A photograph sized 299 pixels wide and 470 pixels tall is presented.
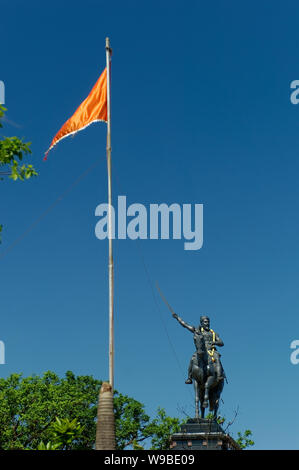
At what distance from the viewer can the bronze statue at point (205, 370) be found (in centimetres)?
3017

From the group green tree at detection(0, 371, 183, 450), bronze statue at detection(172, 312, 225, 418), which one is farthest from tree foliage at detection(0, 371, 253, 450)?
bronze statue at detection(172, 312, 225, 418)

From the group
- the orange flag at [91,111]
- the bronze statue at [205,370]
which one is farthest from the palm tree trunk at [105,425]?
the orange flag at [91,111]

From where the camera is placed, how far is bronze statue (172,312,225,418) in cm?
3017

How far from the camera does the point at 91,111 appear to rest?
90.7 ft

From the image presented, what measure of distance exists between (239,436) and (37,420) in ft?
58.1

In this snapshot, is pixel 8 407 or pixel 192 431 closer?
pixel 192 431

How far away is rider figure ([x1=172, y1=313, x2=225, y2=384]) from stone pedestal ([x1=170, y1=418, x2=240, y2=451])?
2445 millimetres

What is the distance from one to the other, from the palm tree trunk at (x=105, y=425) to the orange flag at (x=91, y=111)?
1093 centimetres

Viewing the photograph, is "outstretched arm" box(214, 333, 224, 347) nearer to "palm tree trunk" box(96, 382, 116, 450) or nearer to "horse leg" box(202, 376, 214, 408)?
"horse leg" box(202, 376, 214, 408)

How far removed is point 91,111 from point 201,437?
12.6 m
